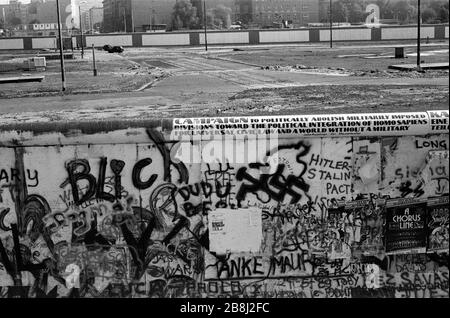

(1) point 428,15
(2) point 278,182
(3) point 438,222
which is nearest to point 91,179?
(2) point 278,182

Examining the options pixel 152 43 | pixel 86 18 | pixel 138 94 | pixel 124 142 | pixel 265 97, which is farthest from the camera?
pixel 86 18

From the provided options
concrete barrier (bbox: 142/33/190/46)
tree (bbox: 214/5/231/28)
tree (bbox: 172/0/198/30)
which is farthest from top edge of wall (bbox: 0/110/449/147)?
tree (bbox: 214/5/231/28)

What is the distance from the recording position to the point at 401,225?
5855 millimetres

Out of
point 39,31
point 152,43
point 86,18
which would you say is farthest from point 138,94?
point 86,18

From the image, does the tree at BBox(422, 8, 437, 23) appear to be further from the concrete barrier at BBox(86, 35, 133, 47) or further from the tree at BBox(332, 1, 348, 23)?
the concrete barrier at BBox(86, 35, 133, 47)

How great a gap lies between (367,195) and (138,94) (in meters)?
28.4

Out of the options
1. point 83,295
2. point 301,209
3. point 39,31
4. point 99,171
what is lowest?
point 83,295

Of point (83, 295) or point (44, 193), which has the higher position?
point (44, 193)

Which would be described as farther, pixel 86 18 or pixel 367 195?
pixel 86 18

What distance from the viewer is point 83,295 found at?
19.1 ft

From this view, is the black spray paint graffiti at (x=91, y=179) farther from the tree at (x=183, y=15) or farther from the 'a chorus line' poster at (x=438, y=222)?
the tree at (x=183, y=15)

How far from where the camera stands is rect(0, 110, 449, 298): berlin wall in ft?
19.0

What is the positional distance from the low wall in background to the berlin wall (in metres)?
110

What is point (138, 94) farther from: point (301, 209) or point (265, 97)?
point (301, 209)
